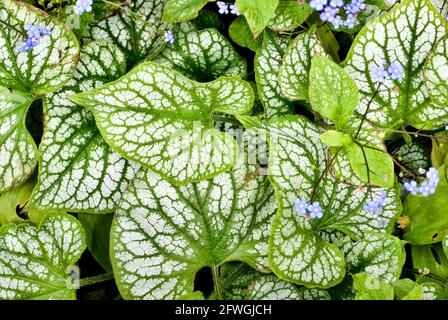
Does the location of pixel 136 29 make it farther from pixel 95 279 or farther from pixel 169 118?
pixel 95 279

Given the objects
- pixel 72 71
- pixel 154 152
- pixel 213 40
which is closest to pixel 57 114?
pixel 72 71

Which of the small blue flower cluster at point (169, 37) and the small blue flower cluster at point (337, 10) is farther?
the small blue flower cluster at point (169, 37)

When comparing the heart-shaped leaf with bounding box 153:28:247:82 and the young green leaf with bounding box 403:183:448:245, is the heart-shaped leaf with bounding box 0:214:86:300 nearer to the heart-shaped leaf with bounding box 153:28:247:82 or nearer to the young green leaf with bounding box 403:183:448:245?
the heart-shaped leaf with bounding box 153:28:247:82

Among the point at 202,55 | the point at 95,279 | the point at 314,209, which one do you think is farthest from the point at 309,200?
the point at 95,279

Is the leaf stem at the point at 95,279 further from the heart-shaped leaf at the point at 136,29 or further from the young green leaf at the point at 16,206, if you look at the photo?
the heart-shaped leaf at the point at 136,29

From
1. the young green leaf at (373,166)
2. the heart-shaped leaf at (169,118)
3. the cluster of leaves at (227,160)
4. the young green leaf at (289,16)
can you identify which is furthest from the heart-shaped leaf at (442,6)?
the heart-shaped leaf at (169,118)

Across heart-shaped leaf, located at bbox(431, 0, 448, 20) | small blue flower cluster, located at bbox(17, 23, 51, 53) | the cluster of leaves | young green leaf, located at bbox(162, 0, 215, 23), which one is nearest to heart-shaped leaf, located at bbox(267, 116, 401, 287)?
the cluster of leaves

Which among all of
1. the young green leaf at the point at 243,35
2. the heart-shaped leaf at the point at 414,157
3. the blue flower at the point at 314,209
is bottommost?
the blue flower at the point at 314,209
